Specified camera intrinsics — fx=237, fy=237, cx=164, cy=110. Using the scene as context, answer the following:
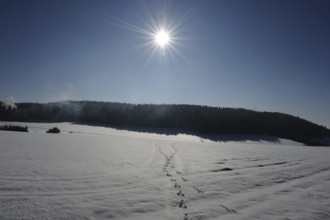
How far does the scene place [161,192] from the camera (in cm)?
551

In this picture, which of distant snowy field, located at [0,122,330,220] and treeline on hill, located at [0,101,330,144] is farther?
treeline on hill, located at [0,101,330,144]

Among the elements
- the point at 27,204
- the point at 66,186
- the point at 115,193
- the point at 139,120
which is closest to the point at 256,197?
the point at 115,193

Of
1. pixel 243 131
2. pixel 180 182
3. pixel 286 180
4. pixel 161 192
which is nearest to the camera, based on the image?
pixel 161 192

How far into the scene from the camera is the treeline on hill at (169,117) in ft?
176

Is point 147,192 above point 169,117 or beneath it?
beneath

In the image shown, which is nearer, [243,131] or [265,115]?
[243,131]

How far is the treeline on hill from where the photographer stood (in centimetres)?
5362

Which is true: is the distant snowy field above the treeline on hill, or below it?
below

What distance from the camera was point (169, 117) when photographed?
54281mm

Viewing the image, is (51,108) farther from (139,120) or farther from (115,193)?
(115,193)

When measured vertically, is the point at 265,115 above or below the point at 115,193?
above

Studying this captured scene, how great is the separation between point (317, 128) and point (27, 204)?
7814cm

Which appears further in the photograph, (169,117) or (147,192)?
(169,117)

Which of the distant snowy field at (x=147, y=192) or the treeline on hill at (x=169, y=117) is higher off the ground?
the treeline on hill at (x=169, y=117)
